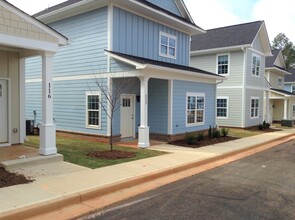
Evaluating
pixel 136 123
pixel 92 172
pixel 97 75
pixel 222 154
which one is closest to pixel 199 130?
pixel 136 123

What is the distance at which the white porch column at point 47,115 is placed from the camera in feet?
29.1

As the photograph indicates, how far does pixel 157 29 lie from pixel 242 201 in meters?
11.5

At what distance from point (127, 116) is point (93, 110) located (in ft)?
5.65

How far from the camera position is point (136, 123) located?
15109 mm

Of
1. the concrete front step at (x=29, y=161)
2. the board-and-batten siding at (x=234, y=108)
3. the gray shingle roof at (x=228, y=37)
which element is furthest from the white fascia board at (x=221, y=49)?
the concrete front step at (x=29, y=161)

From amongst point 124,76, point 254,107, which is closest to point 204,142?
point 124,76

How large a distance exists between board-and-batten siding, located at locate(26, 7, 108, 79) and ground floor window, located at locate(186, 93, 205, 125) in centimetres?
499

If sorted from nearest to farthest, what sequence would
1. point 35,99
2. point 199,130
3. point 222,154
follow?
point 222,154 → point 199,130 → point 35,99

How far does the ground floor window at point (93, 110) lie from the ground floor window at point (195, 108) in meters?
4.67

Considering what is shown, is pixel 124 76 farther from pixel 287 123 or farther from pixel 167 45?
pixel 287 123

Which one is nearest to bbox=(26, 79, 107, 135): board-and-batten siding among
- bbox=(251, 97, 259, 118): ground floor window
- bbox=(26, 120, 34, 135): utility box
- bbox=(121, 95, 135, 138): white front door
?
bbox=(121, 95, 135, 138): white front door

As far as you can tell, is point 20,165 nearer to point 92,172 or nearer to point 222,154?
point 92,172

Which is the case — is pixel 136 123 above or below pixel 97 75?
below

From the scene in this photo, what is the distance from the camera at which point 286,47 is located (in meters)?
70.8
